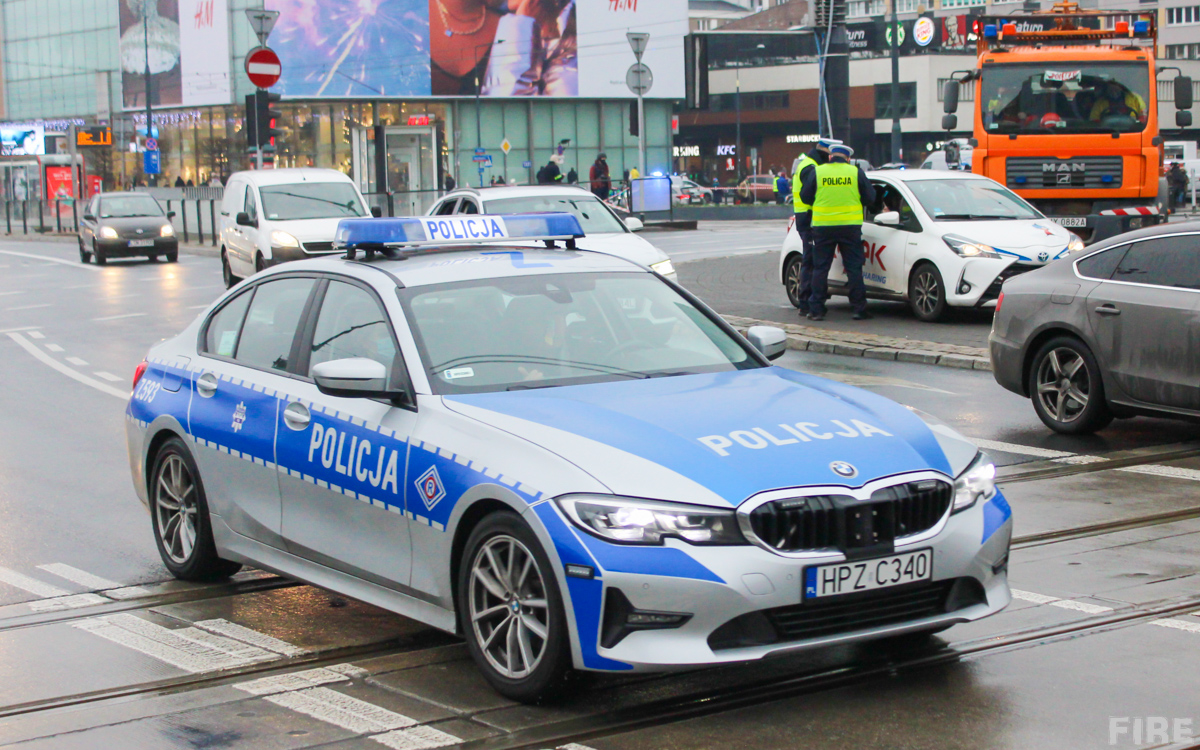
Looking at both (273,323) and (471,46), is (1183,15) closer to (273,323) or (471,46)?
(471,46)

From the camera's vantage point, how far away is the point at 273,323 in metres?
6.61

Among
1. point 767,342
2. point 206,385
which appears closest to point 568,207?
point 206,385

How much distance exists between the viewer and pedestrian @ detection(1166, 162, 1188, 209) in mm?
49281

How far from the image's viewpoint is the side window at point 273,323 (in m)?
6.43

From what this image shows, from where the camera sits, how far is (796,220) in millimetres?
18094

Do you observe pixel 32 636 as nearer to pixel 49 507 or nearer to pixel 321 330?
pixel 321 330

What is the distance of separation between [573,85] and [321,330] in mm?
71788

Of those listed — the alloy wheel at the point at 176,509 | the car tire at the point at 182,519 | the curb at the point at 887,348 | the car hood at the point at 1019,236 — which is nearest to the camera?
the car tire at the point at 182,519

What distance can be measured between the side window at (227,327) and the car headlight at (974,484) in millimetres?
3348

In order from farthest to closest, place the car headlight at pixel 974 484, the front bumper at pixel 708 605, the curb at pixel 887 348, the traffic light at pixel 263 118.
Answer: the traffic light at pixel 263 118 → the curb at pixel 887 348 → the car headlight at pixel 974 484 → the front bumper at pixel 708 605

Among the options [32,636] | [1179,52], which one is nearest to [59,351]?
[32,636]

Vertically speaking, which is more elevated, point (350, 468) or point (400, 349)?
point (400, 349)

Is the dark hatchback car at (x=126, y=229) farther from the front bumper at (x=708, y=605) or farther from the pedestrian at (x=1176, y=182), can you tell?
the pedestrian at (x=1176, y=182)

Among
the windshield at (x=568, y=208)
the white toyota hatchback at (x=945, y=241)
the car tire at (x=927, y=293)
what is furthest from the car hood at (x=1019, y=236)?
the windshield at (x=568, y=208)
